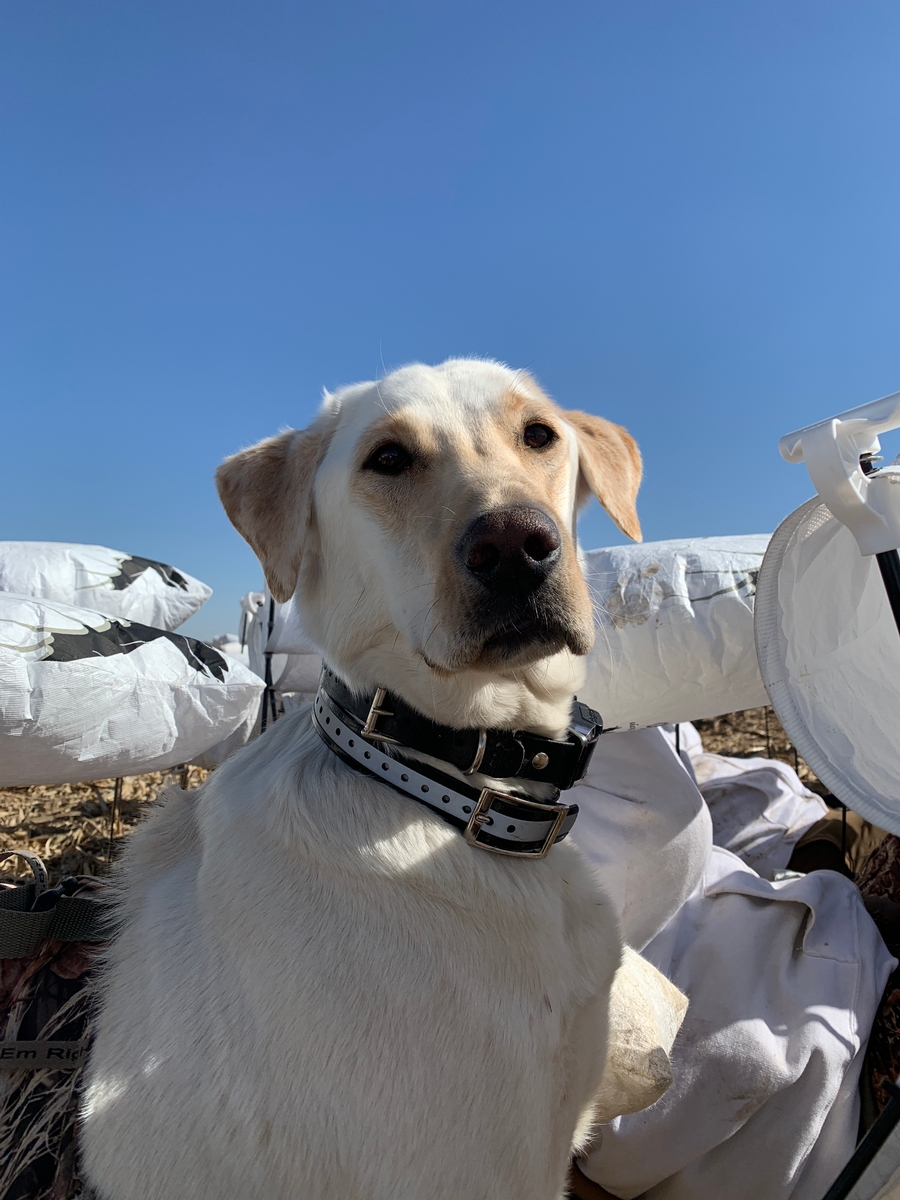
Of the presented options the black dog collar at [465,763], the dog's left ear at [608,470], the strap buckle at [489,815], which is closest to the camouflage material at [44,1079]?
the black dog collar at [465,763]

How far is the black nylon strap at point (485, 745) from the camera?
4.37 feet

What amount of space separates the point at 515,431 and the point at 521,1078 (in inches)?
53.2

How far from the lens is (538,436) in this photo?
1.78 m

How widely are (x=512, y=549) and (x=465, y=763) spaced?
43cm

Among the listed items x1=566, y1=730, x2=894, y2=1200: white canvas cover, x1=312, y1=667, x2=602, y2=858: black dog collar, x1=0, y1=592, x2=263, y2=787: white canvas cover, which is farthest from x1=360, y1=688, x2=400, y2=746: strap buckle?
x1=0, y1=592, x2=263, y2=787: white canvas cover

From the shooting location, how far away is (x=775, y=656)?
1414 mm

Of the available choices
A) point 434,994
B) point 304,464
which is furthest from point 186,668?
point 434,994

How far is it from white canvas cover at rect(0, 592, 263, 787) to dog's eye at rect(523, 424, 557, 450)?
1.47m

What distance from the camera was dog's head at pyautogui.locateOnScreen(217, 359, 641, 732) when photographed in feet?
4.21

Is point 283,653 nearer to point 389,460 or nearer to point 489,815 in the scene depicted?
point 389,460

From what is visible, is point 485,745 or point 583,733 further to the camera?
point 583,733

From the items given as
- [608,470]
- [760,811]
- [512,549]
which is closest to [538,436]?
[608,470]

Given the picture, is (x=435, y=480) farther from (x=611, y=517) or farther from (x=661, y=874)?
(x=661, y=874)

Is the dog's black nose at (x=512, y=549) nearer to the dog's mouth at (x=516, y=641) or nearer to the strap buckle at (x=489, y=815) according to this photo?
the dog's mouth at (x=516, y=641)
